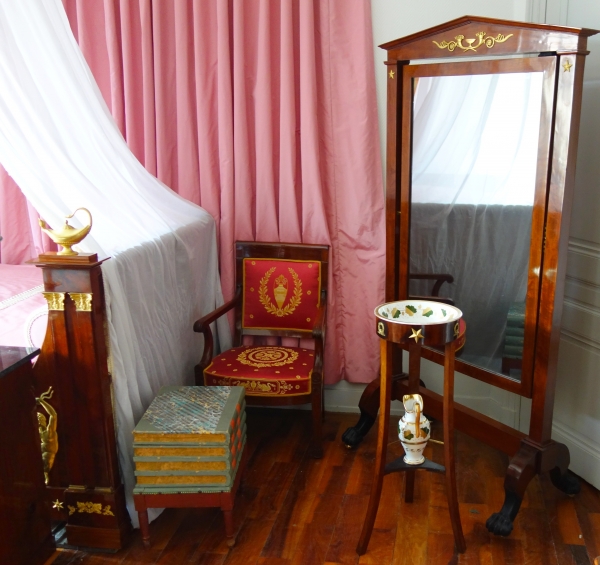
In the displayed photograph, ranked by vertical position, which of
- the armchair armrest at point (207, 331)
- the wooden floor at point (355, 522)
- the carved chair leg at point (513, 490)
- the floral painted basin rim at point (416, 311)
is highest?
the floral painted basin rim at point (416, 311)

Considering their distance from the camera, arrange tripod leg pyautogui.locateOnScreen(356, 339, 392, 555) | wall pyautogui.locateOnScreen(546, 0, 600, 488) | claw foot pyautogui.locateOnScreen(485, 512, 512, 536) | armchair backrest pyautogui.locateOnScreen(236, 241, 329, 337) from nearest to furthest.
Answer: tripod leg pyautogui.locateOnScreen(356, 339, 392, 555) < claw foot pyautogui.locateOnScreen(485, 512, 512, 536) < wall pyautogui.locateOnScreen(546, 0, 600, 488) < armchair backrest pyautogui.locateOnScreen(236, 241, 329, 337)

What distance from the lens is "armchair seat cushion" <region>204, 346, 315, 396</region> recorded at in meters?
2.59

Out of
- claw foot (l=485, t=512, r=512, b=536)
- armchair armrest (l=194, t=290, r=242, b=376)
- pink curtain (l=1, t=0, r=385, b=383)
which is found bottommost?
claw foot (l=485, t=512, r=512, b=536)

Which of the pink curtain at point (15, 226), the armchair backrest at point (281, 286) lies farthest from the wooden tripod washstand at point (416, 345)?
the pink curtain at point (15, 226)

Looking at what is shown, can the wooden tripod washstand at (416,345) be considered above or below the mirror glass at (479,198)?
below

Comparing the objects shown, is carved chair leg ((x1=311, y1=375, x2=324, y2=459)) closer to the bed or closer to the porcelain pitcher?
the porcelain pitcher

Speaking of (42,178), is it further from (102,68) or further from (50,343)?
(102,68)

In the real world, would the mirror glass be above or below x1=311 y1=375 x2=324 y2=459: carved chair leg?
above

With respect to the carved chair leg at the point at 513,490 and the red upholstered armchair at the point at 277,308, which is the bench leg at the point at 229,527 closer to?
the red upholstered armchair at the point at 277,308

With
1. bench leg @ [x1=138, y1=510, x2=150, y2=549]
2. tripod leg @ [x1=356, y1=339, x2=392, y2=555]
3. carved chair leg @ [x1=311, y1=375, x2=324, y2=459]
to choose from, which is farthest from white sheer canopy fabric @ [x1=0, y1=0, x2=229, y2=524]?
tripod leg @ [x1=356, y1=339, x2=392, y2=555]

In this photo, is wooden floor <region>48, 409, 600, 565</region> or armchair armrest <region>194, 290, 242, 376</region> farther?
armchair armrest <region>194, 290, 242, 376</region>

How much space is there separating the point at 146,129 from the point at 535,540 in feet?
7.27

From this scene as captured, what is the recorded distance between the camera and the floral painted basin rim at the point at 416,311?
2090 millimetres

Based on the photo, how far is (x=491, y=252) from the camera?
7.64ft
